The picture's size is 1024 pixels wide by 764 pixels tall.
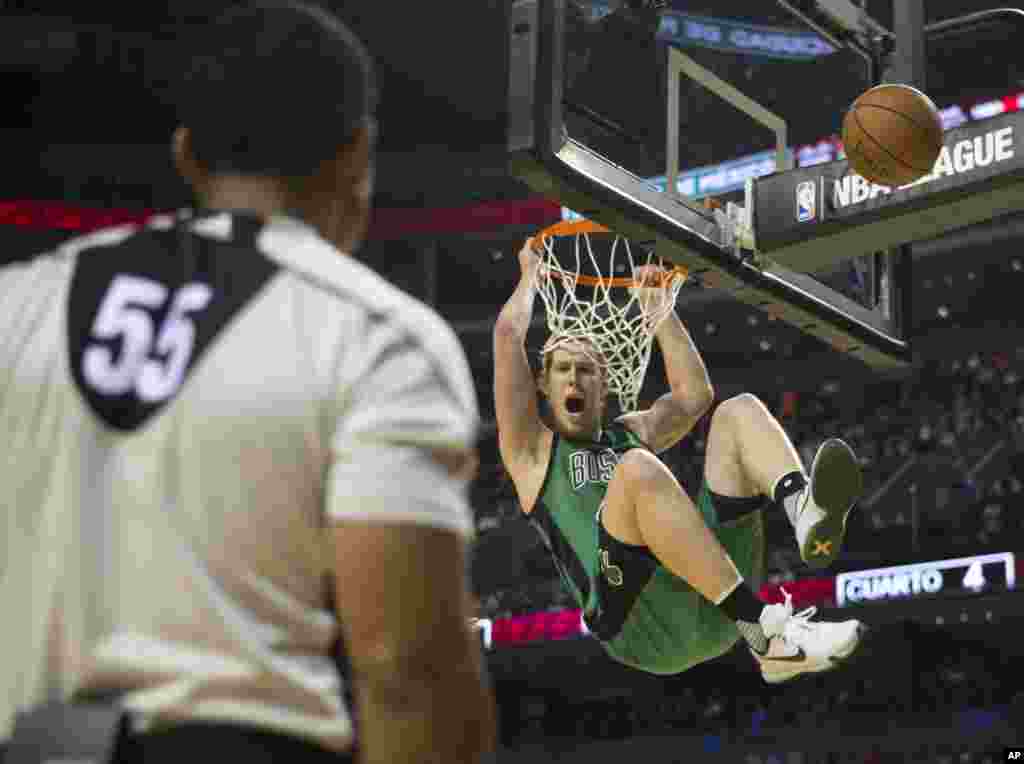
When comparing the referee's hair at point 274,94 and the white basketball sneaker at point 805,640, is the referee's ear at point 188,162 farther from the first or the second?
the white basketball sneaker at point 805,640

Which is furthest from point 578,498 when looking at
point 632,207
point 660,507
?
point 632,207

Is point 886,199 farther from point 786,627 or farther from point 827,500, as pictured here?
point 786,627

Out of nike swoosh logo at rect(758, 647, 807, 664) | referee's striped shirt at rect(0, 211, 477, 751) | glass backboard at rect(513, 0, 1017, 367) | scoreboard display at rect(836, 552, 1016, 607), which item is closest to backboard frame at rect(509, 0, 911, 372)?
glass backboard at rect(513, 0, 1017, 367)

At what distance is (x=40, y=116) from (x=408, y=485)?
17478 millimetres

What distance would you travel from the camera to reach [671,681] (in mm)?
14766

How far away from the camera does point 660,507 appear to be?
630 cm

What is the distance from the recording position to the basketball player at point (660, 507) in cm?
633

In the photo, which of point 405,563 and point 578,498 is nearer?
point 405,563

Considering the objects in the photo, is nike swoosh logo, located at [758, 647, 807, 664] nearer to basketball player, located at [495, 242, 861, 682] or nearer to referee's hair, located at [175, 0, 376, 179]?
basketball player, located at [495, 242, 861, 682]

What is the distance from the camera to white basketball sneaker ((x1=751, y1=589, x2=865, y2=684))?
6.38 m

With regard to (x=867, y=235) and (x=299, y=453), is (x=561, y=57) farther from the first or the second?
(x=299, y=453)

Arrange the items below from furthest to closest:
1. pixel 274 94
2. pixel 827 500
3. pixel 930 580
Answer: pixel 930 580 → pixel 827 500 → pixel 274 94

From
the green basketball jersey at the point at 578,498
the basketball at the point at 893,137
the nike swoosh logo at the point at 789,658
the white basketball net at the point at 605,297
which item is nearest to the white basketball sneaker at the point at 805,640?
the nike swoosh logo at the point at 789,658

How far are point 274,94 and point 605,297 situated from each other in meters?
5.15
